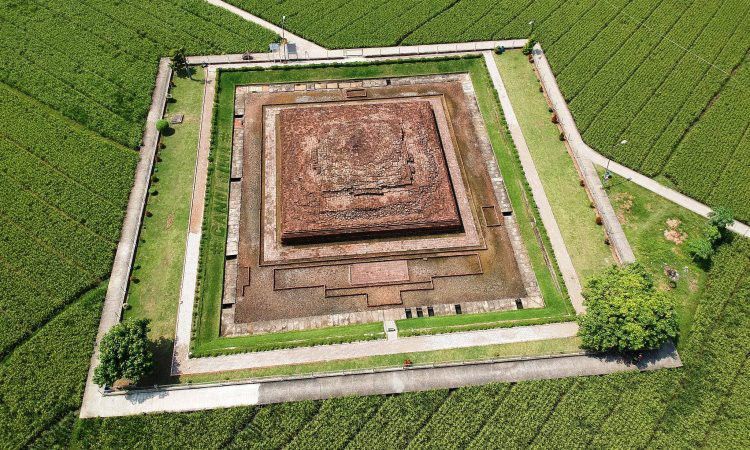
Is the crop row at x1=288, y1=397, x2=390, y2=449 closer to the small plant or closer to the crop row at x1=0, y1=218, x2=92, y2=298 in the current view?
the crop row at x1=0, y1=218, x2=92, y2=298

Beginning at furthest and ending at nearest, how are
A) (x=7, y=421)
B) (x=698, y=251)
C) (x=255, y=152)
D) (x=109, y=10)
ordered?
(x=109, y=10), (x=255, y=152), (x=698, y=251), (x=7, y=421)

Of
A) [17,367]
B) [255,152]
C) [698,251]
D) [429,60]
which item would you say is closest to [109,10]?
[255,152]

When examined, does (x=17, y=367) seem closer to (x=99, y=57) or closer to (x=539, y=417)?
(x=99, y=57)

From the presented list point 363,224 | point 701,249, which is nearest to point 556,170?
point 701,249

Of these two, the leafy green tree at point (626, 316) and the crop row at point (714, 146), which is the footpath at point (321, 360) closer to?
the leafy green tree at point (626, 316)

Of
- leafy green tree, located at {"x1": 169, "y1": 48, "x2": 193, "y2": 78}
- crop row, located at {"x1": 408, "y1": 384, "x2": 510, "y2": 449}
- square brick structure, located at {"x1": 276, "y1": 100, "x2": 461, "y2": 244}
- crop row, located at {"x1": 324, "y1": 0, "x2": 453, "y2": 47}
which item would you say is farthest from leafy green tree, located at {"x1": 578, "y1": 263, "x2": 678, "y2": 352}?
leafy green tree, located at {"x1": 169, "y1": 48, "x2": 193, "y2": 78}

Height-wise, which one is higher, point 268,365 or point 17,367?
point 17,367

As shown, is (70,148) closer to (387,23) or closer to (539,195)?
(387,23)

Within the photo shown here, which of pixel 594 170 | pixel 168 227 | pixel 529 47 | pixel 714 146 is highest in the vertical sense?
pixel 529 47
